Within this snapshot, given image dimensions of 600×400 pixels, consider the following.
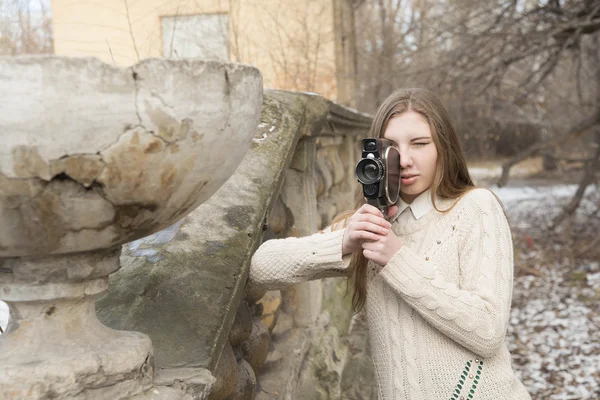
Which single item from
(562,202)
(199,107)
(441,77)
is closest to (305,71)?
(441,77)

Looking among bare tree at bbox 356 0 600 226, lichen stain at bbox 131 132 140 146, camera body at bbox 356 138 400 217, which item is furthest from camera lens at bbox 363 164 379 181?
bare tree at bbox 356 0 600 226

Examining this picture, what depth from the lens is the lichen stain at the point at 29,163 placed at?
3.04 ft

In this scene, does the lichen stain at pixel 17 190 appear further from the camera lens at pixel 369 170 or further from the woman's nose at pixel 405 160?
the woman's nose at pixel 405 160

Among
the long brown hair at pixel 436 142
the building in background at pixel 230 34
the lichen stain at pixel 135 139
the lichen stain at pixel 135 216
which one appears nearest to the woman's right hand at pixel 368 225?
the long brown hair at pixel 436 142

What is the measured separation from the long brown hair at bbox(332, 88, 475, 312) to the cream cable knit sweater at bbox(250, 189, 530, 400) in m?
0.04

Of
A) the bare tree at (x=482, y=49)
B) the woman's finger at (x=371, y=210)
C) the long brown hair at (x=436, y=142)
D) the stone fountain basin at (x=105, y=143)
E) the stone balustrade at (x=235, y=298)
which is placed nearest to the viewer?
the stone fountain basin at (x=105, y=143)

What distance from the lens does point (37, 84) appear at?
90 centimetres

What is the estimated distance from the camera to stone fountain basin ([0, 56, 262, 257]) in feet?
2.99

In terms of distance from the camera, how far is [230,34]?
4789mm

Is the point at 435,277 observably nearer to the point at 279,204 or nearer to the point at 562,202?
the point at 279,204

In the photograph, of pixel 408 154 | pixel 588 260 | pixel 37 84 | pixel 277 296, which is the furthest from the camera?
pixel 588 260

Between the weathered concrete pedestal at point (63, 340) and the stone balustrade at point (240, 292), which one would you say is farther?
the stone balustrade at point (240, 292)

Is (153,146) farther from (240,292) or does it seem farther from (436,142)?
(436,142)

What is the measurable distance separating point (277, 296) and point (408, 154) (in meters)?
0.85
